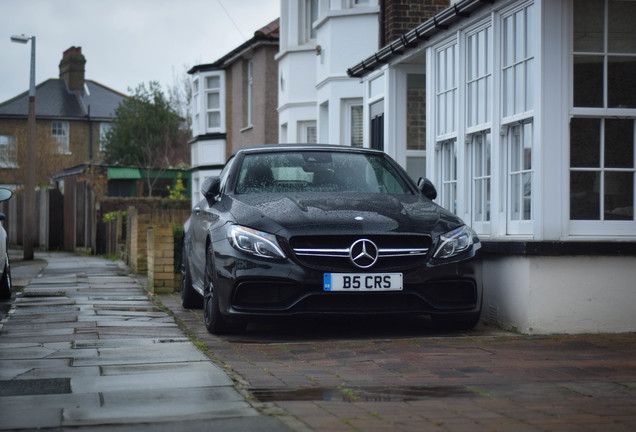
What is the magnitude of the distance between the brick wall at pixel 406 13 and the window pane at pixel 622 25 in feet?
20.8

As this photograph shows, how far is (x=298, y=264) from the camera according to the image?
7551 millimetres

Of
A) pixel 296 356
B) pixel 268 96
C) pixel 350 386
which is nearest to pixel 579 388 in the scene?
pixel 350 386

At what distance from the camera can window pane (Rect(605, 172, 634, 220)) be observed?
8312mm

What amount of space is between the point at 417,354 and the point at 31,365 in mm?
2564

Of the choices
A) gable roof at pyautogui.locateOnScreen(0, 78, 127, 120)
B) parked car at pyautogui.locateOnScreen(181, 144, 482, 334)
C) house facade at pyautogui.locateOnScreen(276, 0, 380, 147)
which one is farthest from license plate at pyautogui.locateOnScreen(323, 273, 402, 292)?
gable roof at pyautogui.locateOnScreen(0, 78, 127, 120)

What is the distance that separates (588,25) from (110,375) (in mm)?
4889

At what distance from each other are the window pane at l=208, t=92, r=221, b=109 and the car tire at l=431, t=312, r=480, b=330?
26.1 meters

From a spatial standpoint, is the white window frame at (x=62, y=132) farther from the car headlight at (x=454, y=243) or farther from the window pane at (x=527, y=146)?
the car headlight at (x=454, y=243)

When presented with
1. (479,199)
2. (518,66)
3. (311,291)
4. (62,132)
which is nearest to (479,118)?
(479,199)

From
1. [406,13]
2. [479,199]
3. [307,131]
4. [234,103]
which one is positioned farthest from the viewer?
[234,103]

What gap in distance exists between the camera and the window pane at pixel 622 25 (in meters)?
8.35

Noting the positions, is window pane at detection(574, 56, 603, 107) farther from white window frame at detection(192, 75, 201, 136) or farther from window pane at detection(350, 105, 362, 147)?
white window frame at detection(192, 75, 201, 136)

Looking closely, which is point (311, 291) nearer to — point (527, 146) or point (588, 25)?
point (527, 146)

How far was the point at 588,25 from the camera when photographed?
8352mm
